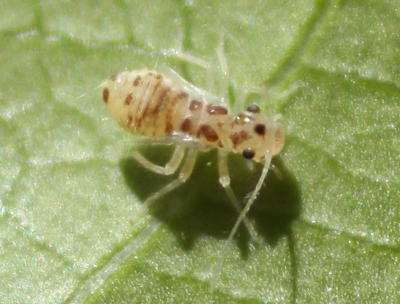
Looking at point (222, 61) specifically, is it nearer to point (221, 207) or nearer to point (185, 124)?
point (185, 124)

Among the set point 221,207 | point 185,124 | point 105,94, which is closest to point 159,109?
point 185,124

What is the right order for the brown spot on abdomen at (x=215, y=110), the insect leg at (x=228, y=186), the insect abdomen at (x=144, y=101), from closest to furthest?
the insect abdomen at (x=144, y=101), the insect leg at (x=228, y=186), the brown spot on abdomen at (x=215, y=110)

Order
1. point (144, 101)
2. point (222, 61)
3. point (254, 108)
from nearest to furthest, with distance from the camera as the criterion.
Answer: point (144, 101) → point (254, 108) → point (222, 61)

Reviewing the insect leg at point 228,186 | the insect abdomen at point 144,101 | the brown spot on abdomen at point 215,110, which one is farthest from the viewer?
the brown spot on abdomen at point 215,110

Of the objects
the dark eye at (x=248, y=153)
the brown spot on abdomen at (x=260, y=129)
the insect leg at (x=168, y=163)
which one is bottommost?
the insect leg at (x=168, y=163)

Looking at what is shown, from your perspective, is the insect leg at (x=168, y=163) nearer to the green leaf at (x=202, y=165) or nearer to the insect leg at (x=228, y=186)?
the green leaf at (x=202, y=165)

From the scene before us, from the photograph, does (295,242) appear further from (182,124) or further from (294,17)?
(294,17)

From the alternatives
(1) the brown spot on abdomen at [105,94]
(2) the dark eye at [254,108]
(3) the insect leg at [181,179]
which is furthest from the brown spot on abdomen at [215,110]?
(1) the brown spot on abdomen at [105,94]

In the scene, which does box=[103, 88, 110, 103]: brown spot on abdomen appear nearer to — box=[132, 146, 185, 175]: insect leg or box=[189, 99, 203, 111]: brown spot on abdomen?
box=[132, 146, 185, 175]: insect leg
